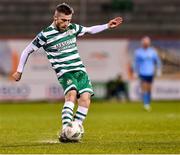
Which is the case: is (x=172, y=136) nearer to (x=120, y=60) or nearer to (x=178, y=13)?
(x=120, y=60)

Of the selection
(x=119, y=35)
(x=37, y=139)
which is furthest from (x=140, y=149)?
(x=119, y=35)

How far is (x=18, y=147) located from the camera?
11352 mm

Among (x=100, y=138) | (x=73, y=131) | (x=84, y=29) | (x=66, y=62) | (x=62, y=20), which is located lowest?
(x=100, y=138)

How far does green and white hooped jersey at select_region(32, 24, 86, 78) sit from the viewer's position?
1225cm

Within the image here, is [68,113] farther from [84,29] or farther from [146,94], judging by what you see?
[146,94]

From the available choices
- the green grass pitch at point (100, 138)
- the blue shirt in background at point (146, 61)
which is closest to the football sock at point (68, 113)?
the green grass pitch at point (100, 138)

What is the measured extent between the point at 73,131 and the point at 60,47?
54.3 inches

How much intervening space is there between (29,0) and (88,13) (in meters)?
2.89

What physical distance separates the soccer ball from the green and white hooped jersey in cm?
90

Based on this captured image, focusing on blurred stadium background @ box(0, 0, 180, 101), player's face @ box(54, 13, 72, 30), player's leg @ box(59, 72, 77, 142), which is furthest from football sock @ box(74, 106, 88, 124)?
blurred stadium background @ box(0, 0, 180, 101)

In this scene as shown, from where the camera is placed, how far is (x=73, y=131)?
39.0 feet

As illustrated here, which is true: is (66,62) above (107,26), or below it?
below

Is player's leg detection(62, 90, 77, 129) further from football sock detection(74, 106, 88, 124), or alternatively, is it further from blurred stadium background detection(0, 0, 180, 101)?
blurred stadium background detection(0, 0, 180, 101)

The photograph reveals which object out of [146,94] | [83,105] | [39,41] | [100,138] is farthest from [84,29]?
[146,94]
